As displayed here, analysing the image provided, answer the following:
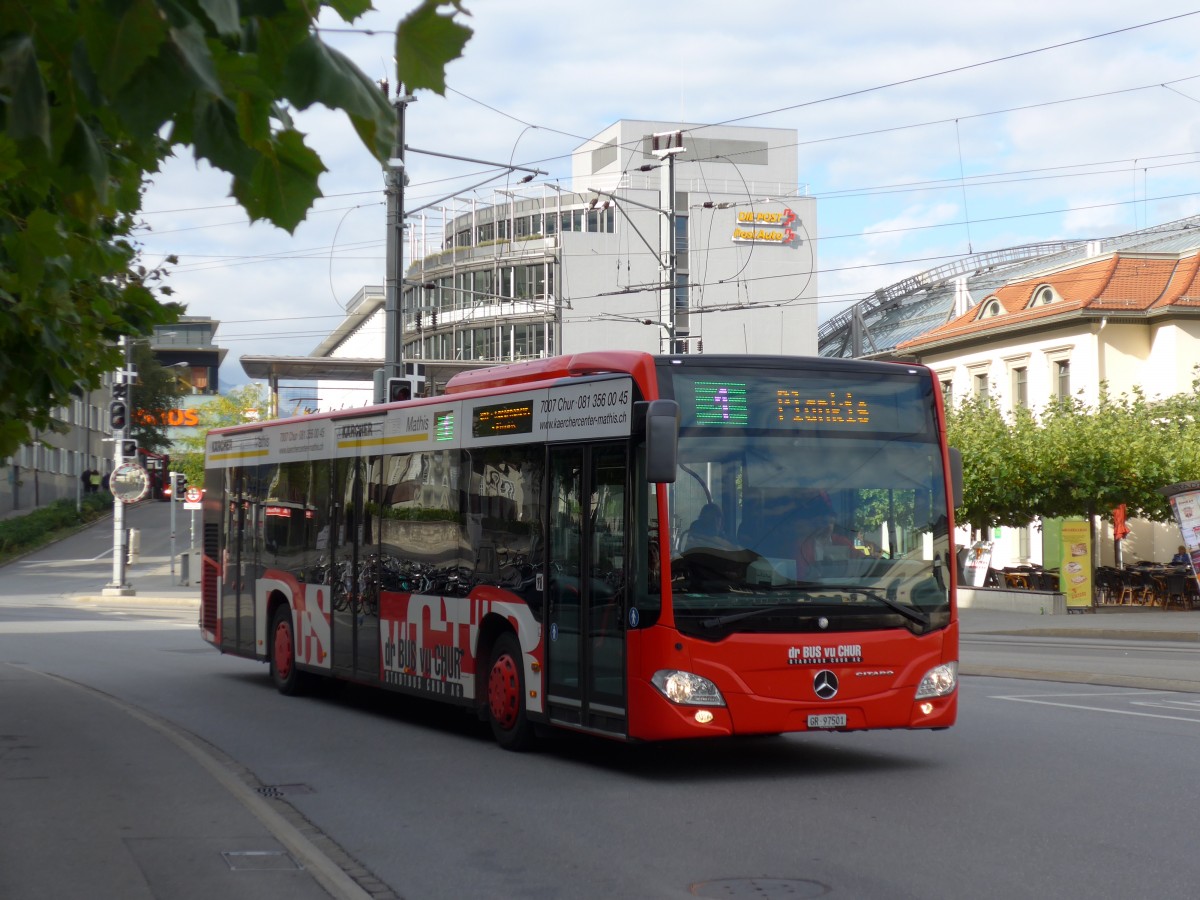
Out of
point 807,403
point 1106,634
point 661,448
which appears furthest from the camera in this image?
point 1106,634

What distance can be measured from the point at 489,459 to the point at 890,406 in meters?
3.34

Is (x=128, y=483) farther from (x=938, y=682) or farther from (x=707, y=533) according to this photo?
(x=938, y=682)

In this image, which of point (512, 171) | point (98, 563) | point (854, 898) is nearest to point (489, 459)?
point (854, 898)

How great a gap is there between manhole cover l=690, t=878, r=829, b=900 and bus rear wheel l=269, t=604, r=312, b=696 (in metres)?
10.3

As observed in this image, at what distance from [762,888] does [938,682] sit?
4181 mm

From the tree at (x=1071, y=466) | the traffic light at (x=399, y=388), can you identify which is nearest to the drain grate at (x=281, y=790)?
the traffic light at (x=399, y=388)

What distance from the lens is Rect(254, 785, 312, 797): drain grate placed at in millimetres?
10305

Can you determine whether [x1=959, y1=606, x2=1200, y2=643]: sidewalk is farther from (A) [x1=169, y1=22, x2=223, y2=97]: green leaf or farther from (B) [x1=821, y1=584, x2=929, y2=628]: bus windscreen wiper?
(A) [x1=169, y1=22, x2=223, y2=97]: green leaf

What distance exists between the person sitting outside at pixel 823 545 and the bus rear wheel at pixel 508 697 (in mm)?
2471

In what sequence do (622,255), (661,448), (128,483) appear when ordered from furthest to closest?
(622,255)
(128,483)
(661,448)

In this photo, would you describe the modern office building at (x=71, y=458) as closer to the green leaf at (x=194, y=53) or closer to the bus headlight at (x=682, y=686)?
the bus headlight at (x=682, y=686)

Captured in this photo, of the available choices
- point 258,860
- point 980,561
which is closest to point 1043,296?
point 980,561

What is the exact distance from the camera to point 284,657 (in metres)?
17.2

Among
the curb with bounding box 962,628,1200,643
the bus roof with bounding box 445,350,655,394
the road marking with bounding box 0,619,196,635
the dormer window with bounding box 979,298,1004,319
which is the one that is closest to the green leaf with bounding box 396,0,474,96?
the bus roof with bounding box 445,350,655,394
